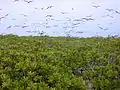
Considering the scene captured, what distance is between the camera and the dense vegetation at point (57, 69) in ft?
22.5

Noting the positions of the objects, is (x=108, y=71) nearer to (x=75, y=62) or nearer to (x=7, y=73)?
(x=75, y=62)

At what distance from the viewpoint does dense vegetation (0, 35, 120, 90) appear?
22.5ft

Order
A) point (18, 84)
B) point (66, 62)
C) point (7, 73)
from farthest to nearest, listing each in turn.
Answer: point (66, 62) → point (7, 73) → point (18, 84)

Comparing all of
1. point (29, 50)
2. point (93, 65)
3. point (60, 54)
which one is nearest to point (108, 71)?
point (93, 65)

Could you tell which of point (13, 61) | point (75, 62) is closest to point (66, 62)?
point (75, 62)

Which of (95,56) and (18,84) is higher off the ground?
(18,84)

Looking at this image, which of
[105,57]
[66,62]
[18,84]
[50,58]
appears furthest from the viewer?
[105,57]

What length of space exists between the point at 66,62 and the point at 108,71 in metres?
1.01

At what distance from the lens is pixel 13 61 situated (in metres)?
7.39

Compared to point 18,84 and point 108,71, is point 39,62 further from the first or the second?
point 108,71

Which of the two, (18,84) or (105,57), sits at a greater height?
(18,84)

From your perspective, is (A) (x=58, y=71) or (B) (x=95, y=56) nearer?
(A) (x=58, y=71)

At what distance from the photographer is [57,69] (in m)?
7.31

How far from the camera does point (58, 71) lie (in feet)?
24.4
